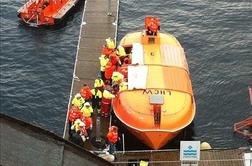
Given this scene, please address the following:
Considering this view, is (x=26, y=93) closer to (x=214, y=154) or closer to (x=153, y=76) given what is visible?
(x=153, y=76)

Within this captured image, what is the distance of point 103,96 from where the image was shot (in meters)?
21.5

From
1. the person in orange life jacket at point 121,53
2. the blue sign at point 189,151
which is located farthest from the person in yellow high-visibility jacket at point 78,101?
the blue sign at point 189,151

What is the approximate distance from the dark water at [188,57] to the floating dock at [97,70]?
1188 millimetres

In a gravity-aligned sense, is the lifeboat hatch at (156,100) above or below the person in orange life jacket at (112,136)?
above

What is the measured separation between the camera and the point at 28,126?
3410mm

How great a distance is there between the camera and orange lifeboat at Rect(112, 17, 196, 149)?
784 inches

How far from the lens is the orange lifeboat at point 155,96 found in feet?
65.4

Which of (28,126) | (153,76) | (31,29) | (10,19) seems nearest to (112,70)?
(153,76)

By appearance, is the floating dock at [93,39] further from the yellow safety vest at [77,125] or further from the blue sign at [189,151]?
the blue sign at [189,151]

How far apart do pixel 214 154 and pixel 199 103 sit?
6.31 meters

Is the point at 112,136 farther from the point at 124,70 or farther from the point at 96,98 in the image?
the point at 124,70

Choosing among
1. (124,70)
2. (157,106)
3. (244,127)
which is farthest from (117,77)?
(244,127)

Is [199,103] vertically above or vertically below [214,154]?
above

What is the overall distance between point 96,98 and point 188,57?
382 inches
